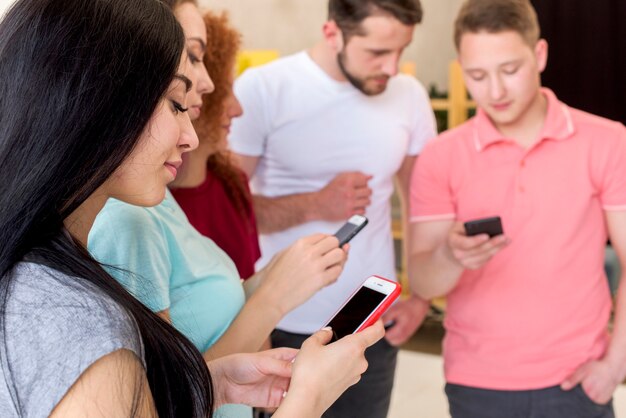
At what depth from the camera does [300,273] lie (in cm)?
113

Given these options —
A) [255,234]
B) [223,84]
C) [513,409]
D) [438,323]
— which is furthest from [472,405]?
[438,323]

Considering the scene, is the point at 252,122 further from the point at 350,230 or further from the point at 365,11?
the point at 350,230

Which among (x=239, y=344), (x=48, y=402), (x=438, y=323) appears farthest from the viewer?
(x=438, y=323)

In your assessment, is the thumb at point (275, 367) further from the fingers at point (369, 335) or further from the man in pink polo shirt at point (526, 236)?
the man in pink polo shirt at point (526, 236)

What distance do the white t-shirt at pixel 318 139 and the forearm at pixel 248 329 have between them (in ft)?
1.99

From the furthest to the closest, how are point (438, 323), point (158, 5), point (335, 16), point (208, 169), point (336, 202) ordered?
1. point (438, 323)
2. point (335, 16)
3. point (336, 202)
4. point (208, 169)
5. point (158, 5)

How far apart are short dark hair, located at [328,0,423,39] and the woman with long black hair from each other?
0.97m

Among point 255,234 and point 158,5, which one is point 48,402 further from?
point 255,234

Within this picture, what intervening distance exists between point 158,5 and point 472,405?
1.07 metres

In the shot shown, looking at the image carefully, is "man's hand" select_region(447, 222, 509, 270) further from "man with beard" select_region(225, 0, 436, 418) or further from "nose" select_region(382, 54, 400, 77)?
"nose" select_region(382, 54, 400, 77)

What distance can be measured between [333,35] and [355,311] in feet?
3.10

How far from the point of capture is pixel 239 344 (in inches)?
42.1

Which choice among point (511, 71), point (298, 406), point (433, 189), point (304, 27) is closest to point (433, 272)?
point (433, 189)

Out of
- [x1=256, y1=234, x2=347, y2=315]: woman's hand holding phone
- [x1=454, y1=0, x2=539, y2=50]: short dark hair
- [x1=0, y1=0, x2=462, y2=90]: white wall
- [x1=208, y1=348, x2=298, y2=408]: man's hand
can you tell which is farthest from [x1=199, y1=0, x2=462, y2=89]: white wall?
[x1=208, y1=348, x2=298, y2=408]: man's hand
